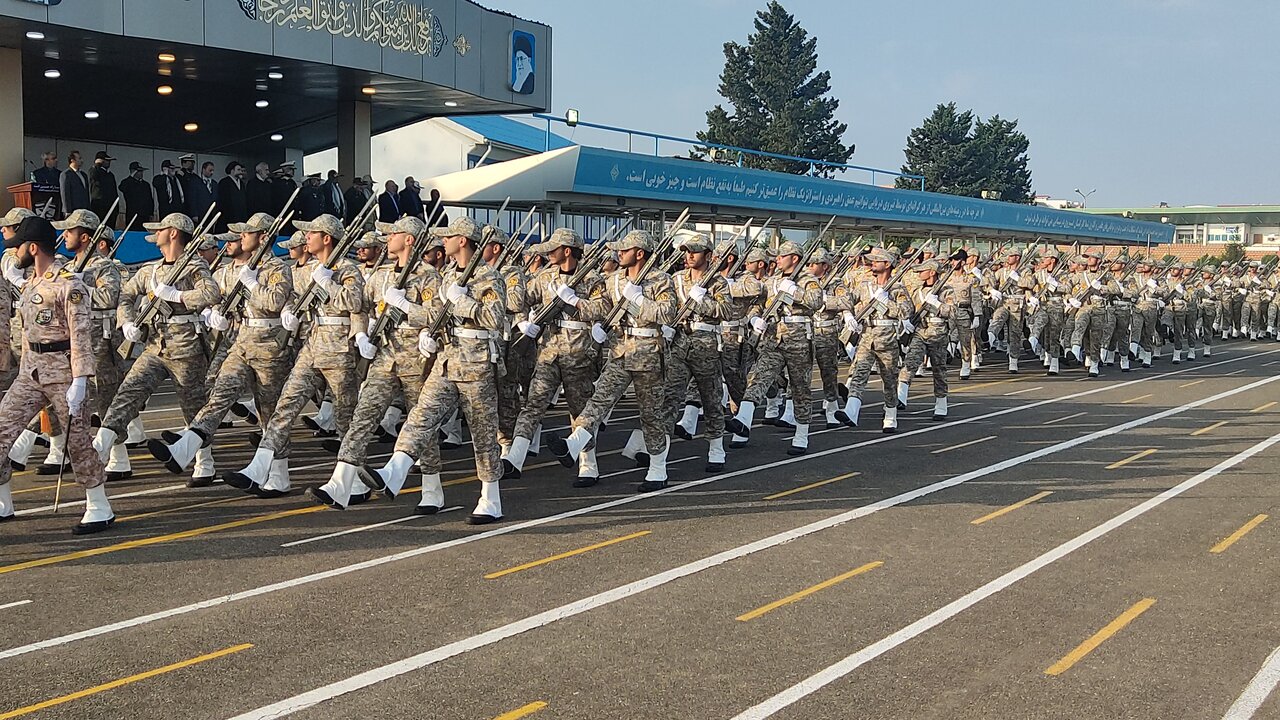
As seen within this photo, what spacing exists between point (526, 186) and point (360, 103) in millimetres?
4179

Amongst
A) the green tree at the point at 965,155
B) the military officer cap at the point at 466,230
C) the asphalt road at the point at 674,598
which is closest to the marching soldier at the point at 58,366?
the asphalt road at the point at 674,598

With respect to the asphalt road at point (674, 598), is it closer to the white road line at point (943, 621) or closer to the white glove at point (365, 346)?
the white road line at point (943, 621)

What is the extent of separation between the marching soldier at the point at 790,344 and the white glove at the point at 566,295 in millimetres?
3160

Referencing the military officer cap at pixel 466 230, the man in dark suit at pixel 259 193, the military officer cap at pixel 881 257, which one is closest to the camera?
the military officer cap at pixel 466 230

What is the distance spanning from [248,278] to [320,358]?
1.02 metres

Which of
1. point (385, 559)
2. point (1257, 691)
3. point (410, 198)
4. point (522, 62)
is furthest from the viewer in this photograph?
point (522, 62)

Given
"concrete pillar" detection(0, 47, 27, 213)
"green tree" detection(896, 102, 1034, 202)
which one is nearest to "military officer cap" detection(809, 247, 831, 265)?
"concrete pillar" detection(0, 47, 27, 213)

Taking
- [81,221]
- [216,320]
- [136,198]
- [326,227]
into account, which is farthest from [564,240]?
[136,198]

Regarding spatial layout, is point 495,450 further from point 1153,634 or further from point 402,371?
point 1153,634

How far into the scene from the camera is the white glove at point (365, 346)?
8.48m

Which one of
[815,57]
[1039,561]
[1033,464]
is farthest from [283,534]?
[815,57]

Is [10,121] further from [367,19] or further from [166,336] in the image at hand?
[166,336]

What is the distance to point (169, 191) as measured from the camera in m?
18.1

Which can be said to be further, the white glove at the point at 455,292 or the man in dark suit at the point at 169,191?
the man in dark suit at the point at 169,191
